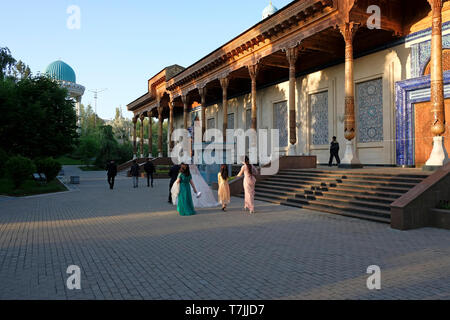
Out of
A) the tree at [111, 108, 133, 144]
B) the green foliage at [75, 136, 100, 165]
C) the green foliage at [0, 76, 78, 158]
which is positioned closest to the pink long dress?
the green foliage at [0, 76, 78, 158]

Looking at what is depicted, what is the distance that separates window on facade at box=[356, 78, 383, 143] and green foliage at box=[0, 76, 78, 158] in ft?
62.9

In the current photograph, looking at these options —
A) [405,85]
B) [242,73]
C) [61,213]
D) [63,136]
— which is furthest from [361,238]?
[63,136]

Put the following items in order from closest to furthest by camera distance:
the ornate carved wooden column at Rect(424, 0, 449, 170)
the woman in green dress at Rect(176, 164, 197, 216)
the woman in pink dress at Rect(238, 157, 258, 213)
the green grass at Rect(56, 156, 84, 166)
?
1. the ornate carved wooden column at Rect(424, 0, 449, 170)
2. the woman in green dress at Rect(176, 164, 197, 216)
3. the woman in pink dress at Rect(238, 157, 258, 213)
4. the green grass at Rect(56, 156, 84, 166)

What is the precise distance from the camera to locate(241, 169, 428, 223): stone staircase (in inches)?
355

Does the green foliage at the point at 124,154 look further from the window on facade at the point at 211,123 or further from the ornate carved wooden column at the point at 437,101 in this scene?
the ornate carved wooden column at the point at 437,101

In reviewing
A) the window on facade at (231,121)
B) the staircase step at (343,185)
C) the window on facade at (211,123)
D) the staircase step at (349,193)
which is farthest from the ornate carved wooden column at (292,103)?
the window on facade at (211,123)

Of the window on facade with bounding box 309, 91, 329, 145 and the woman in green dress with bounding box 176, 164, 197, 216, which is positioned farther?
the window on facade with bounding box 309, 91, 329, 145

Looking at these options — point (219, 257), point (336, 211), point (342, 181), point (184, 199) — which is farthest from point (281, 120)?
point (219, 257)

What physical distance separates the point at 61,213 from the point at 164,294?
787 cm

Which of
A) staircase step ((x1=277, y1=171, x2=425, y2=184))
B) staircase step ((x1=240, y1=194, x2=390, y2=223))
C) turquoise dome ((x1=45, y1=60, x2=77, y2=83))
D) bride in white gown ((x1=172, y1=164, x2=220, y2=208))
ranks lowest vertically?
staircase step ((x1=240, y1=194, x2=390, y2=223))

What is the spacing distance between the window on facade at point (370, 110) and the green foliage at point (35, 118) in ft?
62.9

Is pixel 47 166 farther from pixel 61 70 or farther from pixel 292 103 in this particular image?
pixel 61 70

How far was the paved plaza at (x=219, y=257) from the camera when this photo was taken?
13.1 feet

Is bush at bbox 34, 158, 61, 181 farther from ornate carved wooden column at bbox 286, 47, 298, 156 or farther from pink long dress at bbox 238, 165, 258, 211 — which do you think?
pink long dress at bbox 238, 165, 258, 211
